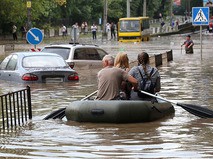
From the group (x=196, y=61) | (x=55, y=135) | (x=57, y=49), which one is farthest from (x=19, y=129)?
(x=196, y=61)

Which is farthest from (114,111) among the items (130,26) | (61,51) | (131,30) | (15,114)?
(130,26)

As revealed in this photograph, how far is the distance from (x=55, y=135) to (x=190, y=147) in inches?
116

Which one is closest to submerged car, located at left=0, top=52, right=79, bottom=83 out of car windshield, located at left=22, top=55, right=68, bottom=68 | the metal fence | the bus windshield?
car windshield, located at left=22, top=55, right=68, bottom=68

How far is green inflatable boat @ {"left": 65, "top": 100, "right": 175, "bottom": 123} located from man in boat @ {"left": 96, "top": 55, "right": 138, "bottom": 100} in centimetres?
42

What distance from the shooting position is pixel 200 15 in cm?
4134

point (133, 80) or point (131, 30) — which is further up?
point (133, 80)

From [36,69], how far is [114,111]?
10.1 metres

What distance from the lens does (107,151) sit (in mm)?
12648

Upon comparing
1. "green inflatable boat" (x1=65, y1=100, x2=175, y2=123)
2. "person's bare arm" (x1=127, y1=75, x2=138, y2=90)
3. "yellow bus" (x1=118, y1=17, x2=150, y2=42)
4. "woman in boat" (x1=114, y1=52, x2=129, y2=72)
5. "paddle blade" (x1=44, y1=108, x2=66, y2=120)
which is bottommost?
"yellow bus" (x1=118, y1=17, x2=150, y2=42)

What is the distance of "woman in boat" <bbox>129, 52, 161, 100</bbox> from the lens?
1709 centimetres

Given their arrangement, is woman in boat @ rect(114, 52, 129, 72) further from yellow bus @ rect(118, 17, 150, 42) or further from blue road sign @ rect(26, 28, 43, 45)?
yellow bus @ rect(118, 17, 150, 42)

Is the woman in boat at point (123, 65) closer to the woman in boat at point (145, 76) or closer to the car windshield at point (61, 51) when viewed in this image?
the woman in boat at point (145, 76)

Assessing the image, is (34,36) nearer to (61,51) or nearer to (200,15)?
(61,51)

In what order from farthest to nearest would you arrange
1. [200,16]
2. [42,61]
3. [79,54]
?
1. [200,16]
2. [79,54]
3. [42,61]
